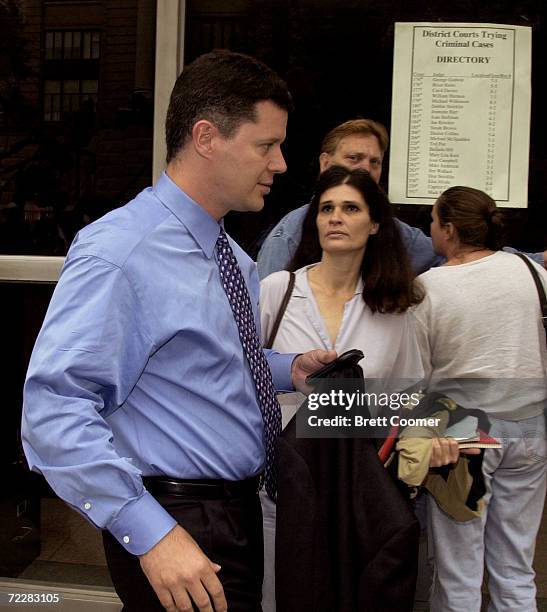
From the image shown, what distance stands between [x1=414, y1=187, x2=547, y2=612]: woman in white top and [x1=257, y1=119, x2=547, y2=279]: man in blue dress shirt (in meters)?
0.09

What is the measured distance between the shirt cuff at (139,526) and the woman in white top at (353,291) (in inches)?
42.4

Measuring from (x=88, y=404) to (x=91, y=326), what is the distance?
0.14 m

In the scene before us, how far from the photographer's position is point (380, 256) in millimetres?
2811

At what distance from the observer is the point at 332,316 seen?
2709mm

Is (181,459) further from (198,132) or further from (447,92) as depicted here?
(447,92)

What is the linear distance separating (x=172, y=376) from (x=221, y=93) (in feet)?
2.01

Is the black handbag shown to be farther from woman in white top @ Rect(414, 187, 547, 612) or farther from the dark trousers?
the dark trousers

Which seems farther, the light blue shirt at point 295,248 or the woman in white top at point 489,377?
the light blue shirt at point 295,248

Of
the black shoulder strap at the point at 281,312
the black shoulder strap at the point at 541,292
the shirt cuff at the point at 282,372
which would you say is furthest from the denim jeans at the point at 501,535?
the shirt cuff at the point at 282,372

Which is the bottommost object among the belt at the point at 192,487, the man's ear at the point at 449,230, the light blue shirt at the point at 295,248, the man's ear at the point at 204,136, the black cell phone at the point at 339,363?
the belt at the point at 192,487

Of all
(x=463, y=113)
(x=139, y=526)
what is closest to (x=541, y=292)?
(x=463, y=113)

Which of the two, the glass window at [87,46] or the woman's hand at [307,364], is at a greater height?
the glass window at [87,46]

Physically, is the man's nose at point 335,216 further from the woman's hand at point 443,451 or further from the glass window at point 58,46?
the glass window at point 58,46

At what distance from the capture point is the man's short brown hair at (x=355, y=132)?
317 centimetres
